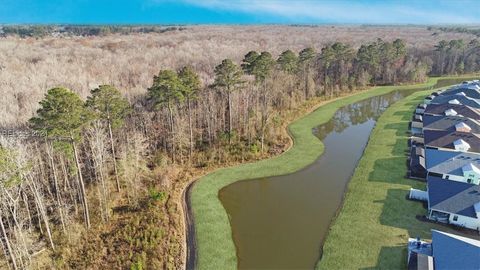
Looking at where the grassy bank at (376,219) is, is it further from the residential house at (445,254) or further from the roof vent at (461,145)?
the roof vent at (461,145)

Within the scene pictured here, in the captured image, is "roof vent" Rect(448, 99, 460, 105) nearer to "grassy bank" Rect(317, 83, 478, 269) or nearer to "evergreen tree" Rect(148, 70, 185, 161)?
"grassy bank" Rect(317, 83, 478, 269)

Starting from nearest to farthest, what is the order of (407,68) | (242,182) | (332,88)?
(242,182) < (332,88) < (407,68)

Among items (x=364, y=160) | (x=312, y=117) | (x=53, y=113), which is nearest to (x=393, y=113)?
(x=312, y=117)

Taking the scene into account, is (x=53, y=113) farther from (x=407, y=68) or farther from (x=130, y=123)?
(x=407, y=68)

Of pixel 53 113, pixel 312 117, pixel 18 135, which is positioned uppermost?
pixel 53 113

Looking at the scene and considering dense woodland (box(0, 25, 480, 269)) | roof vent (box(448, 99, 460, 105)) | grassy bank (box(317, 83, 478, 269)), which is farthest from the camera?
roof vent (box(448, 99, 460, 105))

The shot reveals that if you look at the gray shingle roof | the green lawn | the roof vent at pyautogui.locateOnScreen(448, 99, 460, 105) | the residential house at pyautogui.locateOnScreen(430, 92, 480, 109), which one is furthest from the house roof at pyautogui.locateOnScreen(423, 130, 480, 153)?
the gray shingle roof

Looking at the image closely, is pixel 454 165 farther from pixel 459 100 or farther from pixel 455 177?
pixel 459 100

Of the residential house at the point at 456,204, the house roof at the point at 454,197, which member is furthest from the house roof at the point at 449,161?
the residential house at the point at 456,204
